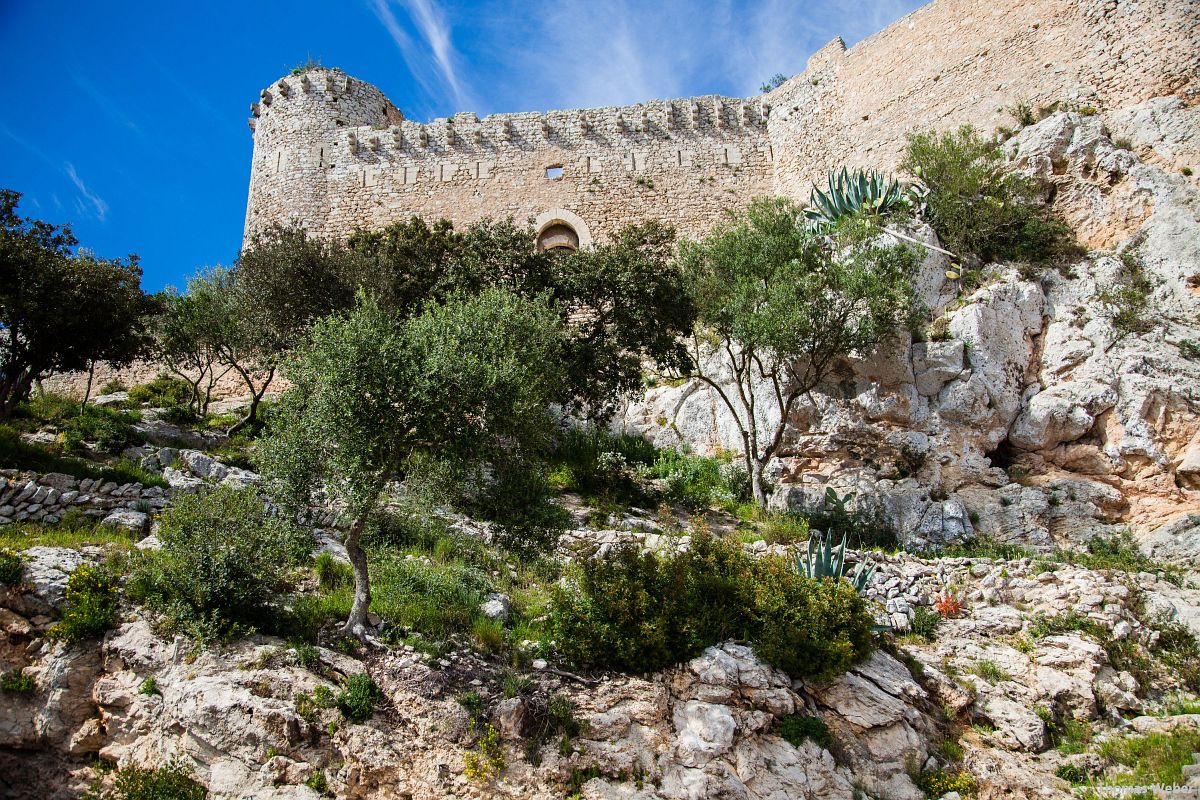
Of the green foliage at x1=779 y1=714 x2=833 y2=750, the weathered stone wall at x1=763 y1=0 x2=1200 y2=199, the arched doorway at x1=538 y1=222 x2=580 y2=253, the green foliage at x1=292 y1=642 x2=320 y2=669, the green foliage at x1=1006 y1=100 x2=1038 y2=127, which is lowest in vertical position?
the green foliage at x1=779 y1=714 x2=833 y2=750

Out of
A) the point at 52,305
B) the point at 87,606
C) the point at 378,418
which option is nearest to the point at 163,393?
the point at 52,305

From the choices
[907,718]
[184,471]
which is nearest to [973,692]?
[907,718]

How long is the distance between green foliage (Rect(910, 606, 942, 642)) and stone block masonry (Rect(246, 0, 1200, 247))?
47.7ft

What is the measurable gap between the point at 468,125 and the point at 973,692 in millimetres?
22119

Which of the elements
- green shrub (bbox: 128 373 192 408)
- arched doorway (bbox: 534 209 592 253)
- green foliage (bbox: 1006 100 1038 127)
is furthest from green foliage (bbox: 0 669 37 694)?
green foliage (bbox: 1006 100 1038 127)

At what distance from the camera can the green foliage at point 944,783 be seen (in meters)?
8.26

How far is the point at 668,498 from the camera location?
14.9 meters

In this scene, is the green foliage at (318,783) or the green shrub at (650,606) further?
the green shrub at (650,606)

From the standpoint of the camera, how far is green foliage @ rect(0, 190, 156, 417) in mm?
13336

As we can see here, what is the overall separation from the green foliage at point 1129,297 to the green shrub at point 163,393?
19.4 meters

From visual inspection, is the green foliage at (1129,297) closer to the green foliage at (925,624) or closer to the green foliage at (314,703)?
the green foliage at (925,624)

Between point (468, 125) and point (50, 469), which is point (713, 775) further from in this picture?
point (468, 125)

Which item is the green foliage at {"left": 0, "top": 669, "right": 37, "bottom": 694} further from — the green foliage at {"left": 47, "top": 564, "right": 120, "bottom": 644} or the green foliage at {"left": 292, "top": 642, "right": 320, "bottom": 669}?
the green foliage at {"left": 292, "top": 642, "right": 320, "bottom": 669}

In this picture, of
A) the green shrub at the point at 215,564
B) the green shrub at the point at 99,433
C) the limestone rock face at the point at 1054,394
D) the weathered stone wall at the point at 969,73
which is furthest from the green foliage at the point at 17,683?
the weathered stone wall at the point at 969,73
